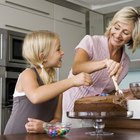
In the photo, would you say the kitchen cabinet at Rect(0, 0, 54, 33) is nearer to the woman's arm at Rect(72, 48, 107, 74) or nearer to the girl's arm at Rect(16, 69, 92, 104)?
the woman's arm at Rect(72, 48, 107, 74)

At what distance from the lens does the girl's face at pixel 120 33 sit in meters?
1.44

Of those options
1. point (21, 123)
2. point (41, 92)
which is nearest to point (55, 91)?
point (41, 92)

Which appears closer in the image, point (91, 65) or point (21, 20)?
point (91, 65)

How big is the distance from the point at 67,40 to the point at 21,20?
652mm

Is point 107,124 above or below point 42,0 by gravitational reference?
below

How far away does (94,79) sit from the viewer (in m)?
1.45

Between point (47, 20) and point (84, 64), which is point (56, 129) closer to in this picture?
point (84, 64)

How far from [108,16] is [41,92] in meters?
2.58

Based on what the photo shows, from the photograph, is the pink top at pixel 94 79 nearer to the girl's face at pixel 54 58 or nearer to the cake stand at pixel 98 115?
the girl's face at pixel 54 58

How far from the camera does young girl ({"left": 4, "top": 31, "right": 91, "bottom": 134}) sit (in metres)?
1.15

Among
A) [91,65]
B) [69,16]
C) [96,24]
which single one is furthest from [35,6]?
[91,65]

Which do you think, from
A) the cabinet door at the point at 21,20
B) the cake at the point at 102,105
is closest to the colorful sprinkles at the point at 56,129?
the cake at the point at 102,105

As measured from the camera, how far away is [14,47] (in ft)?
8.16

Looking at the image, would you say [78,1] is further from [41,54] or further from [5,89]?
[41,54]
